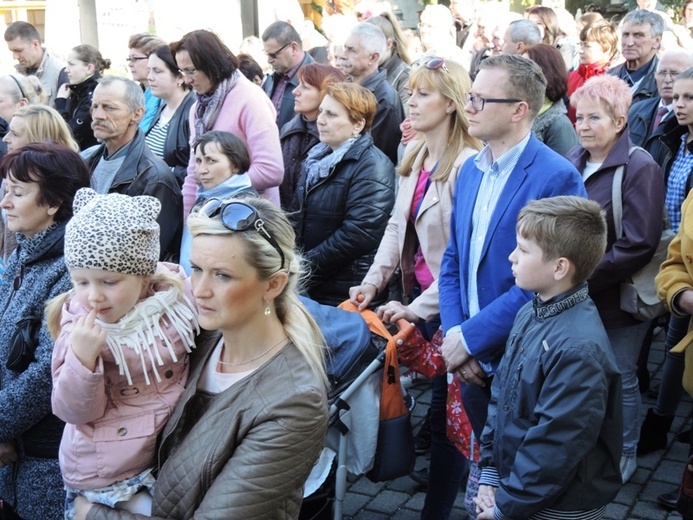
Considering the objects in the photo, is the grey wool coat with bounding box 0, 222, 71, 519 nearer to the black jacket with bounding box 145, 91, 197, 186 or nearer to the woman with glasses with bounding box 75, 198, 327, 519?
the woman with glasses with bounding box 75, 198, 327, 519

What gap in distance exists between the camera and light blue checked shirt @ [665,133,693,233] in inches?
199

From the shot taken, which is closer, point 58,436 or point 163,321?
point 163,321

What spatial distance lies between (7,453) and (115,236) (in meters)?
1.25

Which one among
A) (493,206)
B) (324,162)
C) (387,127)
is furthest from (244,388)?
(387,127)

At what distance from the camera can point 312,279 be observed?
16.6 feet

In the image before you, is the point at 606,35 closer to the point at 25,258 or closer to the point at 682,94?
the point at 682,94

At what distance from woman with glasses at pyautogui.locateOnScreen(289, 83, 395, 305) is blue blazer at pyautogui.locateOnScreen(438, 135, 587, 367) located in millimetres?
1240

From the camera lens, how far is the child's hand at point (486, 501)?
10.1 feet

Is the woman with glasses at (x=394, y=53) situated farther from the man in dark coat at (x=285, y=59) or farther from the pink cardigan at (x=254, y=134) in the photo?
the pink cardigan at (x=254, y=134)

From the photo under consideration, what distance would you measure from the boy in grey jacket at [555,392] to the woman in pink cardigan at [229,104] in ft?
8.99

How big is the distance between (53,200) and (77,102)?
5.37 metres

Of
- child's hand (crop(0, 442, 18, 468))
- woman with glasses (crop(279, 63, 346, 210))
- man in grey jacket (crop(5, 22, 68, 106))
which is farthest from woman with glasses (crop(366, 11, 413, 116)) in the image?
child's hand (crop(0, 442, 18, 468))

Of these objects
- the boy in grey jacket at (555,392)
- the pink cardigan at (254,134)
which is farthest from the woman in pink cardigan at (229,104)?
the boy in grey jacket at (555,392)

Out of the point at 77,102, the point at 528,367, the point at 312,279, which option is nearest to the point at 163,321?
the point at 528,367
